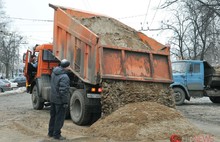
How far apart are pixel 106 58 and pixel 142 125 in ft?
7.60

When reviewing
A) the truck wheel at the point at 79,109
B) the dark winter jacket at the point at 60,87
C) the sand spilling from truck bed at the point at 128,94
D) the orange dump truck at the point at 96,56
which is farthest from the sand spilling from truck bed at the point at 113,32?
the dark winter jacket at the point at 60,87

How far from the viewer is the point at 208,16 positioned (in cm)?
2109

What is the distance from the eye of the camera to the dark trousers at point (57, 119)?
8.17 meters

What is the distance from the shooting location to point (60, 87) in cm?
828

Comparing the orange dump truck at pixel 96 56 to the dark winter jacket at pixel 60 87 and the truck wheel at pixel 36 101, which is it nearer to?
the dark winter jacket at pixel 60 87

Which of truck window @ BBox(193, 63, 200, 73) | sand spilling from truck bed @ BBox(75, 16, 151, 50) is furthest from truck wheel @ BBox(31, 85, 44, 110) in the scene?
truck window @ BBox(193, 63, 200, 73)

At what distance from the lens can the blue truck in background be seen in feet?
59.3

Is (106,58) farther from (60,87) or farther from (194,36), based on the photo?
(194,36)

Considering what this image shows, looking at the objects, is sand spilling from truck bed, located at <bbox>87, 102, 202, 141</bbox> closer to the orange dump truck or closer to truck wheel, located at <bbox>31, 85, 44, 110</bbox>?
the orange dump truck

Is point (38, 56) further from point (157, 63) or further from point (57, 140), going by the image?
point (57, 140)

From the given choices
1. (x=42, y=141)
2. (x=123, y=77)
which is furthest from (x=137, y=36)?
(x=42, y=141)

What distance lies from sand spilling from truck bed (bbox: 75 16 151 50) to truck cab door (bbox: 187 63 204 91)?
7.26m

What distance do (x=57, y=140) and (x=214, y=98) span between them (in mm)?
14262

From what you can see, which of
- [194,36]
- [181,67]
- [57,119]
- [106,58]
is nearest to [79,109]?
[106,58]
